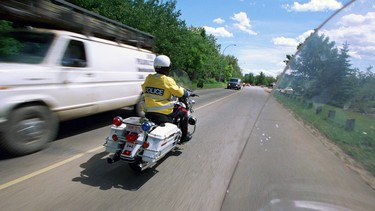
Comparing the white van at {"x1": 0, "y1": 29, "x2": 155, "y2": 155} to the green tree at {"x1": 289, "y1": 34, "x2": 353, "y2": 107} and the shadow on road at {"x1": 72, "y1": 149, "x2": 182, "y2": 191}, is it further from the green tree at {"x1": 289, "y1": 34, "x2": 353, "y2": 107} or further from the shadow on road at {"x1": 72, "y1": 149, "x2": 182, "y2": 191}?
the green tree at {"x1": 289, "y1": 34, "x2": 353, "y2": 107}

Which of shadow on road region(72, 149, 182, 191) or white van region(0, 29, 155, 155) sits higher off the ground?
white van region(0, 29, 155, 155)

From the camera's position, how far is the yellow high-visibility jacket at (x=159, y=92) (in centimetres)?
531

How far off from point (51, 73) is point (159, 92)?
2.09 m

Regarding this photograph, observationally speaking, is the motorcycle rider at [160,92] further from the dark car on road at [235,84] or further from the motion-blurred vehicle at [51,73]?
the dark car on road at [235,84]

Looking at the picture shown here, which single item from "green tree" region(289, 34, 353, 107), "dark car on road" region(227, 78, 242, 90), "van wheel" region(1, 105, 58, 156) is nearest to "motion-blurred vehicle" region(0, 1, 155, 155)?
"van wheel" region(1, 105, 58, 156)

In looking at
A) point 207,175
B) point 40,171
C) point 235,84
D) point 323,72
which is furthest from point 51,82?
point 235,84

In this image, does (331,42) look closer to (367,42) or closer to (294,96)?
(367,42)

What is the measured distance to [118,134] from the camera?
492 centimetres

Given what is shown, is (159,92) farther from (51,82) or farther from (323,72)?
(323,72)

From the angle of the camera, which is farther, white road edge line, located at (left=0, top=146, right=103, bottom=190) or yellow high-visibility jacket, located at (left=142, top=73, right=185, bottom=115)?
yellow high-visibility jacket, located at (left=142, top=73, right=185, bottom=115)

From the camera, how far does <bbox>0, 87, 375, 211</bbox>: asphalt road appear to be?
1534 millimetres

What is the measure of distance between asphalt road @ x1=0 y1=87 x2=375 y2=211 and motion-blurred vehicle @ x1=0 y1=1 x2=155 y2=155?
523 millimetres

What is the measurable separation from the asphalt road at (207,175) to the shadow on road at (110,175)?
1 centimetres

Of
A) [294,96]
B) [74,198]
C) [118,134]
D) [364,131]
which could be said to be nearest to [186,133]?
[118,134]
